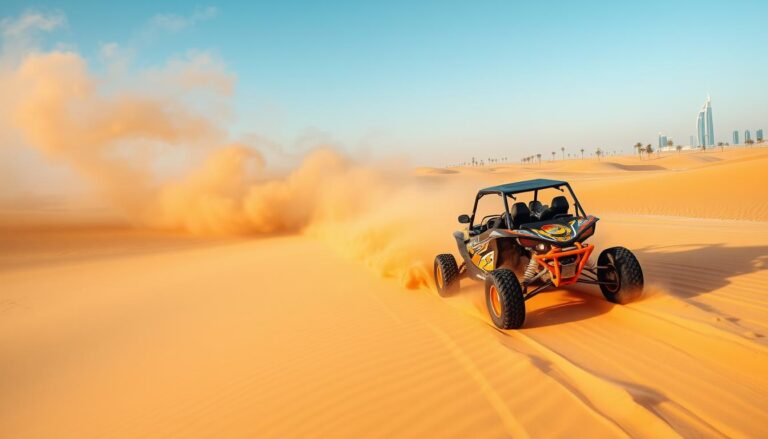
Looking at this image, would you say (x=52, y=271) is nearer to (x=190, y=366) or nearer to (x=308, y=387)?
(x=190, y=366)

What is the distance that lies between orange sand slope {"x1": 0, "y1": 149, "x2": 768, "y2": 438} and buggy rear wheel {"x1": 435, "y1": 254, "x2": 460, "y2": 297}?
230 mm

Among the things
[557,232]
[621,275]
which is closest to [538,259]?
[557,232]

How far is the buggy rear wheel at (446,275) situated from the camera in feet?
21.9

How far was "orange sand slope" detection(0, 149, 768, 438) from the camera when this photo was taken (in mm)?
3109

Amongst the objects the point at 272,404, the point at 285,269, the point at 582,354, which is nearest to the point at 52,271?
the point at 285,269

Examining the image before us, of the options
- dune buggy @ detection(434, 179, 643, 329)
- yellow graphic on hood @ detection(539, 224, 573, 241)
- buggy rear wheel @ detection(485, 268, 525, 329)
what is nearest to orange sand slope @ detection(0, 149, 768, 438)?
buggy rear wheel @ detection(485, 268, 525, 329)

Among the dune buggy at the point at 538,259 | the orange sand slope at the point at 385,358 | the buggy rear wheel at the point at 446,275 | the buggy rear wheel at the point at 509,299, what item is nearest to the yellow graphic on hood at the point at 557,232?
the dune buggy at the point at 538,259

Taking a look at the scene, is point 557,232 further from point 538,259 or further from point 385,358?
point 385,358

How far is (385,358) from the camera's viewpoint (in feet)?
14.4

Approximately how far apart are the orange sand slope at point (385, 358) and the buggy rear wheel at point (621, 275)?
0.65 feet

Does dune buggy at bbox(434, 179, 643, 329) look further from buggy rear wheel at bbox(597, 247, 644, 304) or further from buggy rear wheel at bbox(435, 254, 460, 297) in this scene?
buggy rear wheel at bbox(435, 254, 460, 297)

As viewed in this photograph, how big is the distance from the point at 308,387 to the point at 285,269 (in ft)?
22.8

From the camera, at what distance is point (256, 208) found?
19.9m

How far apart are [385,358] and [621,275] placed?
3.21 m
